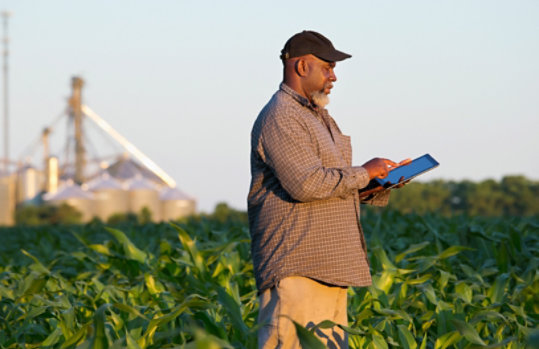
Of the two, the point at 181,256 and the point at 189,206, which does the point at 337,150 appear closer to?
the point at 181,256

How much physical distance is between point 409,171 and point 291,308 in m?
0.77

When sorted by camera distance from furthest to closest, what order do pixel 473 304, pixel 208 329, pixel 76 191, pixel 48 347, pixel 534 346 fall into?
pixel 76 191
pixel 473 304
pixel 48 347
pixel 208 329
pixel 534 346

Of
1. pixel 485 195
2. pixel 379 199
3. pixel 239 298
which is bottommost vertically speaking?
pixel 485 195

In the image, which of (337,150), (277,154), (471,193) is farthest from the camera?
(471,193)

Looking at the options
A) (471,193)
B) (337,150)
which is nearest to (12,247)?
(337,150)

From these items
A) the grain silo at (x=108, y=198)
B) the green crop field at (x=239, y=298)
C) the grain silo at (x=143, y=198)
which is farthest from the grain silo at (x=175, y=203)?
the green crop field at (x=239, y=298)

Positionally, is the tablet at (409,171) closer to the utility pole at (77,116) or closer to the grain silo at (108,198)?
the grain silo at (108,198)

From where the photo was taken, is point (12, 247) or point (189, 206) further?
point (189, 206)

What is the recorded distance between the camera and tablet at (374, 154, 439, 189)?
3.84 metres

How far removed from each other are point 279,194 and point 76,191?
69.6 meters

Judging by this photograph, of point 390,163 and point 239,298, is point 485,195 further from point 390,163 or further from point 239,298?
point 390,163

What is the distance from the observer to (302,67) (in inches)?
148

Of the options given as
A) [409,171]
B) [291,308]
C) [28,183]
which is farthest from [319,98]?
[28,183]

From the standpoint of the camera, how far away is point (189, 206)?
7831 centimetres
